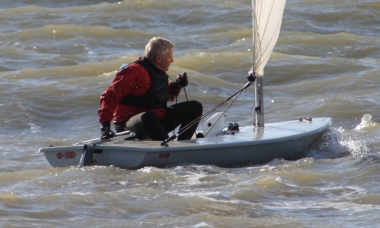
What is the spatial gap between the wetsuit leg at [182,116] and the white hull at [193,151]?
23 centimetres

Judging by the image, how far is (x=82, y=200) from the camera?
4.94 meters

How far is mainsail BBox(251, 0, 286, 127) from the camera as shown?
6324 millimetres

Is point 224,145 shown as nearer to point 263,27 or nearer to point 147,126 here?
point 147,126

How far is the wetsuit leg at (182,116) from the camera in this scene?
5926 mm

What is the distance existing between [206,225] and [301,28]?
10098mm

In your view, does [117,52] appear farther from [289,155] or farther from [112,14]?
[289,155]

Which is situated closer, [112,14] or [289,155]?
[289,155]

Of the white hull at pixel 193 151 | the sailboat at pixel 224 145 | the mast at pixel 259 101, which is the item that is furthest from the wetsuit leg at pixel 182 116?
the mast at pixel 259 101

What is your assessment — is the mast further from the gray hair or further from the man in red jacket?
the gray hair

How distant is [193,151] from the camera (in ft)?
18.1

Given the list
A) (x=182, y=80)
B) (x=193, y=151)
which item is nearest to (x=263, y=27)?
(x=182, y=80)

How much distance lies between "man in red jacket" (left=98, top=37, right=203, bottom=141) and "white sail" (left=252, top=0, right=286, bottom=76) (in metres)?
0.72

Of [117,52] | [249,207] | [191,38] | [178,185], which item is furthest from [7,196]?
[191,38]

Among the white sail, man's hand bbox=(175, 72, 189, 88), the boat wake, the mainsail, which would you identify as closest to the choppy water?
the boat wake
